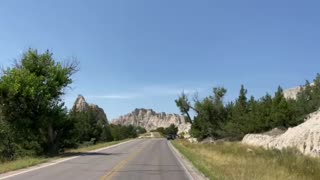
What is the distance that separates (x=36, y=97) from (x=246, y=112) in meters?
58.5

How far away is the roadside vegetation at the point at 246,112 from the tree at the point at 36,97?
36.7 metres

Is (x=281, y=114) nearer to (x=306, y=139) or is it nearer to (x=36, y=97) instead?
(x=306, y=139)

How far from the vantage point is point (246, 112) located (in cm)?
9056

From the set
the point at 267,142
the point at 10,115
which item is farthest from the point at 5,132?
the point at 267,142

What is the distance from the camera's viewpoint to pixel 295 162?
26.5 meters

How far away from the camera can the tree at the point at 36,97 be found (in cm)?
3734

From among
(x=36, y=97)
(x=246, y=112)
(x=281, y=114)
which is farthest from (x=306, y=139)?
(x=246, y=112)

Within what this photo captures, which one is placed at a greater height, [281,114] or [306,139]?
[281,114]

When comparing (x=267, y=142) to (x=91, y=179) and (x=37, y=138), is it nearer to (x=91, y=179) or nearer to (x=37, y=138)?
(x=37, y=138)

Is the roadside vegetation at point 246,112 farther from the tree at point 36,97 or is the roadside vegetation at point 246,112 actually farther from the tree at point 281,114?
the tree at point 36,97

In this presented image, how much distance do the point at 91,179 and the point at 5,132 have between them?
22.6m

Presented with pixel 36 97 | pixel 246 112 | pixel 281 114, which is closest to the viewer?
pixel 36 97

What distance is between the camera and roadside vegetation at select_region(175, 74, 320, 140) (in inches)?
2702

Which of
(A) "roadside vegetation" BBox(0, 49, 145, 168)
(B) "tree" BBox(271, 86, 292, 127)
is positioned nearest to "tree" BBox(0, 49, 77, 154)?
(A) "roadside vegetation" BBox(0, 49, 145, 168)
